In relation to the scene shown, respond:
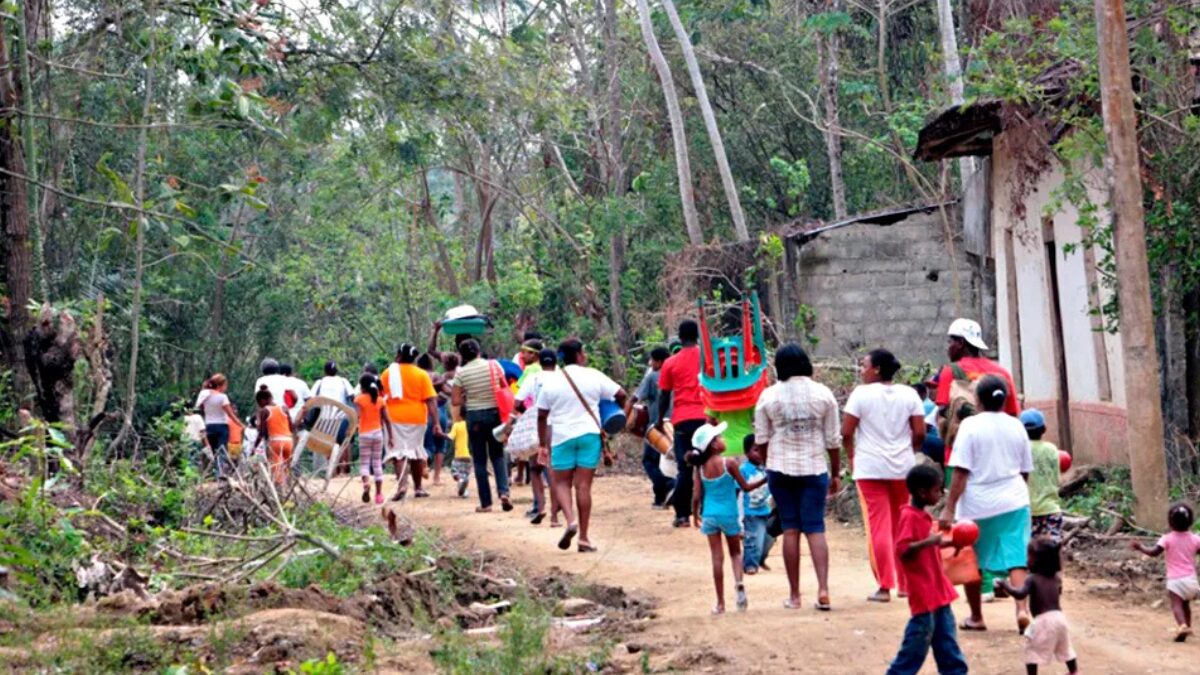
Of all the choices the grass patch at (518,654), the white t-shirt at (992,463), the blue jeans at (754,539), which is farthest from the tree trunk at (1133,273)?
the grass patch at (518,654)

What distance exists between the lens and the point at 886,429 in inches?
384

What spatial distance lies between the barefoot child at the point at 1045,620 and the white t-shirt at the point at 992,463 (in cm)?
140

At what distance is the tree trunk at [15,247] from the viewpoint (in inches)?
550

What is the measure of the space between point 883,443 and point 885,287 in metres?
14.2

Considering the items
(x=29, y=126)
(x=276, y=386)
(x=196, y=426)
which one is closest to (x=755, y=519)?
(x=29, y=126)

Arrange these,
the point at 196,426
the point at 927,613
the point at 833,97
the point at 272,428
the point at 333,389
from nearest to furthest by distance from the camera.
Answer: the point at 927,613, the point at 272,428, the point at 196,426, the point at 333,389, the point at 833,97

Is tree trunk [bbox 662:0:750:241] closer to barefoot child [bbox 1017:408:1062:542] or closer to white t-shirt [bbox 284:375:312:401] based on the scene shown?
white t-shirt [bbox 284:375:312:401]

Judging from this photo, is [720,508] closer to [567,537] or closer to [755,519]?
[755,519]

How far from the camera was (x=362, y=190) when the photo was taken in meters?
33.6

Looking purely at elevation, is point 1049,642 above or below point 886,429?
below

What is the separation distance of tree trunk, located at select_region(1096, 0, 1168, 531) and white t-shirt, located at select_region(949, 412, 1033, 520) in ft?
10.8

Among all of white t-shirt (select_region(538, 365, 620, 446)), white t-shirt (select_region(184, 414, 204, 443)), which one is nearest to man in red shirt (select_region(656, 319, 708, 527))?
white t-shirt (select_region(538, 365, 620, 446))

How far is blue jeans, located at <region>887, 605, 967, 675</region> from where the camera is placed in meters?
7.19

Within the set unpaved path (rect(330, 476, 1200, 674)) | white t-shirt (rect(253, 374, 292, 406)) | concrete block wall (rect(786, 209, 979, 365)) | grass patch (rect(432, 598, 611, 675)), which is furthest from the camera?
concrete block wall (rect(786, 209, 979, 365))
